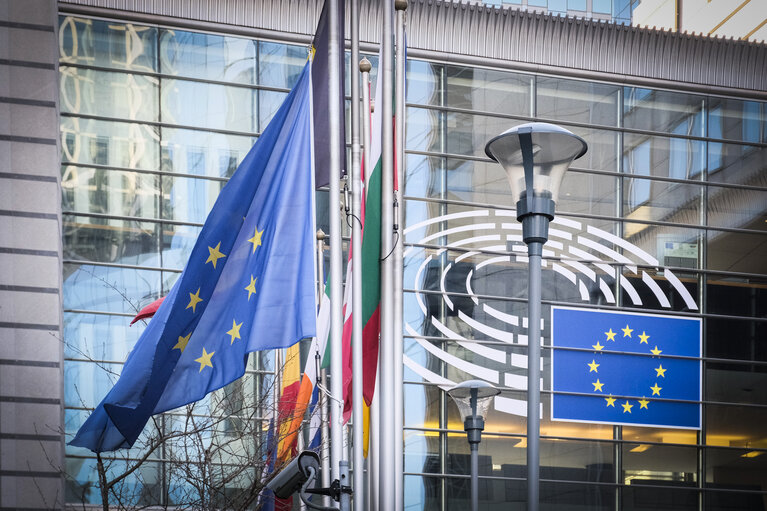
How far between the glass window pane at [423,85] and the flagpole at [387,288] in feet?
58.0

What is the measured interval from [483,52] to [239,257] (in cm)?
2040

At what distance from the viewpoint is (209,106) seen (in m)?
27.7

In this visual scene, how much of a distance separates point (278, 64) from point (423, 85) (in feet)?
13.4

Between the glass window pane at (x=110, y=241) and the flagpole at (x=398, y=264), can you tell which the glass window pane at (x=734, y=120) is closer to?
the glass window pane at (x=110, y=241)

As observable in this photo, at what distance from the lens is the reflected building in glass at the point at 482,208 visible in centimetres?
2647

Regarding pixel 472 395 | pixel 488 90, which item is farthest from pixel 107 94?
pixel 472 395

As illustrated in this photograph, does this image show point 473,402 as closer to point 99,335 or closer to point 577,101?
point 99,335

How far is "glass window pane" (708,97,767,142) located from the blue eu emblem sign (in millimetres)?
5969

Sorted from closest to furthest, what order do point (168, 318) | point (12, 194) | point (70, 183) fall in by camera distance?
1. point (168, 318)
2. point (12, 194)
3. point (70, 183)

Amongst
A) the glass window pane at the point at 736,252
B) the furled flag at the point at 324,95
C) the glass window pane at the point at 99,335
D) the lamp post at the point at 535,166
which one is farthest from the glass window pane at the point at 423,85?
the lamp post at the point at 535,166

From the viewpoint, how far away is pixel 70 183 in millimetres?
26562

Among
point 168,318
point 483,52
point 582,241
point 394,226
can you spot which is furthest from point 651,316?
point 168,318

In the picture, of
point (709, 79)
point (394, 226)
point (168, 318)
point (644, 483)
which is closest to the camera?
point (168, 318)

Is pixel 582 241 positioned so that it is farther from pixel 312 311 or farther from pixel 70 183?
pixel 312 311
